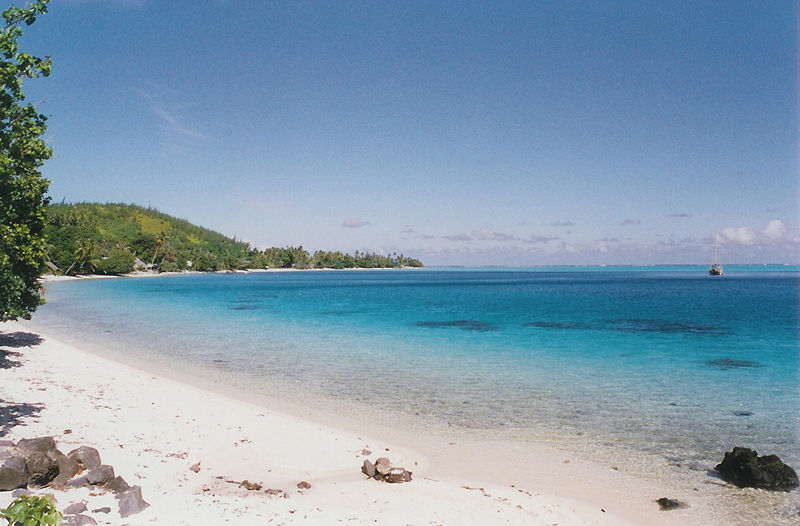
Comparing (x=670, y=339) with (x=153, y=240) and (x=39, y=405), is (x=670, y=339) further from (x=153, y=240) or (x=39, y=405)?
(x=153, y=240)

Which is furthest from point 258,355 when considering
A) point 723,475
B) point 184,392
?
point 723,475

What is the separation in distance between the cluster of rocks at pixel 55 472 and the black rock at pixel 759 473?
1102 cm

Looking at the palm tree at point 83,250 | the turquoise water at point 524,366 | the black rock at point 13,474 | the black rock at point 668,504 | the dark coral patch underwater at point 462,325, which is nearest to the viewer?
the black rock at point 13,474

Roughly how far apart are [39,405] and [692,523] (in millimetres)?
14839

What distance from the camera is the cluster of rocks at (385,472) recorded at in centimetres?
945

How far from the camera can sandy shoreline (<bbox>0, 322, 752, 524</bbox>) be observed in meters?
7.90

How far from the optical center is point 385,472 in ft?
31.3

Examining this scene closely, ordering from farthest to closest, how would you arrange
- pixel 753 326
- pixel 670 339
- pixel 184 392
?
pixel 753 326 → pixel 670 339 → pixel 184 392

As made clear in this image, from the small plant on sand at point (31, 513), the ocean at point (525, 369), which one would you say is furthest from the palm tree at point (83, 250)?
the small plant on sand at point (31, 513)

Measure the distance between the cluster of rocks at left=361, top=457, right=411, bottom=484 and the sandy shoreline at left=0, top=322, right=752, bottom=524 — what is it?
19cm

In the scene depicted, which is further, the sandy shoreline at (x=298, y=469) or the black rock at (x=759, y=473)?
the black rock at (x=759, y=473)

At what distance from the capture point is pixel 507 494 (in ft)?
30.2

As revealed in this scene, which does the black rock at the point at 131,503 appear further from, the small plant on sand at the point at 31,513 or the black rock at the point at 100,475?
the small plant on sand at the point at 31,513

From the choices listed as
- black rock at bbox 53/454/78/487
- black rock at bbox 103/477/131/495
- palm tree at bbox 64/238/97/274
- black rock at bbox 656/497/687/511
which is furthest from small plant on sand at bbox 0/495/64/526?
palm tree at bbox 64/238/97/274
